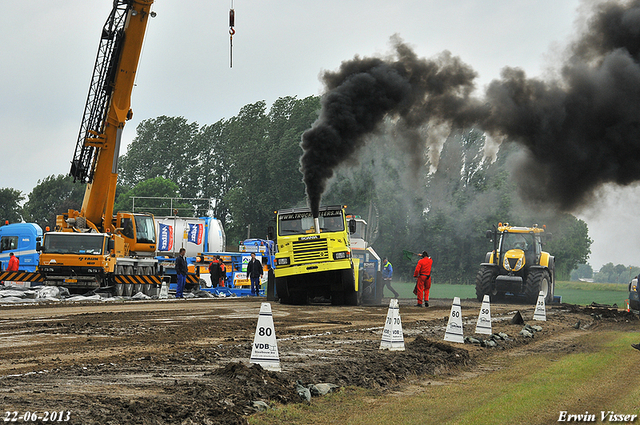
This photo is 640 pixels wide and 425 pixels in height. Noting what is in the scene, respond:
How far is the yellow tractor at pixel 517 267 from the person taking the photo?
95.0 ft

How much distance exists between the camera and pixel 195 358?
1038cm

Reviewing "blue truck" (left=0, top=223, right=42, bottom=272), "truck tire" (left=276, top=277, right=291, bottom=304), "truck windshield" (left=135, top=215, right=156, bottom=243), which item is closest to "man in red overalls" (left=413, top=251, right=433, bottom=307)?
"truck tire" (left=276, top=277, right=291, bottom=304)

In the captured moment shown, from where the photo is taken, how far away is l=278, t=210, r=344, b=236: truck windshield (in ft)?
76.3

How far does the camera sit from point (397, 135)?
30938mm

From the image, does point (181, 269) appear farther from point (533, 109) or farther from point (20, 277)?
point (533, 109)

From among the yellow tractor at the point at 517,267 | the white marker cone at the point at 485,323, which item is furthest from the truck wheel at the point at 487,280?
the white marker cone at the point at 485,323

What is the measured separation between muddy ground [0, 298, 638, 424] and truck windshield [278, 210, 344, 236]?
148 inches

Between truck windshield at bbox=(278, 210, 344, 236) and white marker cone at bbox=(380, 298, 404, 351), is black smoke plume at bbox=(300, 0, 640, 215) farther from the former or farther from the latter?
white marker cone at bbox=(380, 298, 404, 351)

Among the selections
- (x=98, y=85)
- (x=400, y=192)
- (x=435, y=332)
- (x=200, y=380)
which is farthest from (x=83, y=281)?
(x=400, y=192)

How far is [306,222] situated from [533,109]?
792 centimetres

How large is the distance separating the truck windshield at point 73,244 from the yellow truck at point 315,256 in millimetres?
7670

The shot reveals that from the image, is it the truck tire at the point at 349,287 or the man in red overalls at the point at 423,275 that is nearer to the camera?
the truck tire at the point at 349,287

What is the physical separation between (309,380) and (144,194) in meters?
90.7

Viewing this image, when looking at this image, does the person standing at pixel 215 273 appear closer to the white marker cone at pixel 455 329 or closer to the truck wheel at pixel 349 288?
the truck wheel at pixel 349 288
